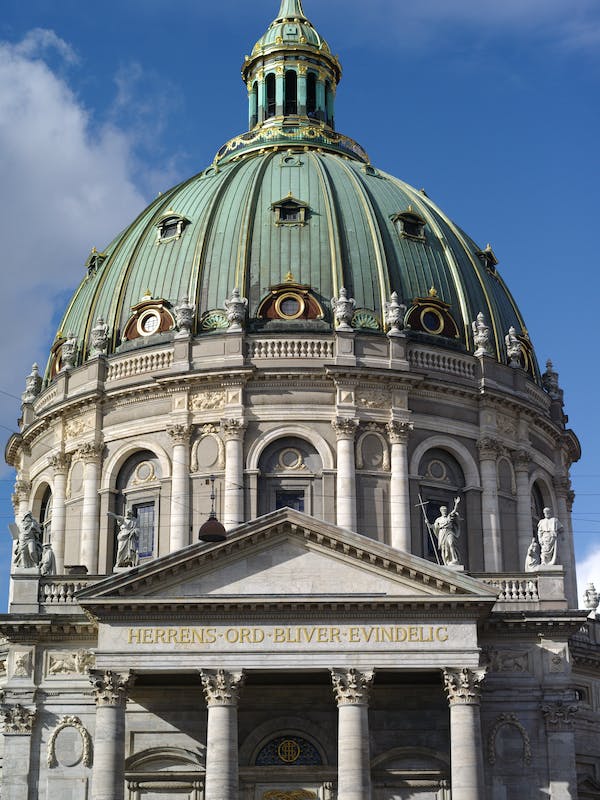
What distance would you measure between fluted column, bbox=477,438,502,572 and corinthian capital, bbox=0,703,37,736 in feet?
59.0

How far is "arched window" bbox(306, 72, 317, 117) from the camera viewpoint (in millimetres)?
71438

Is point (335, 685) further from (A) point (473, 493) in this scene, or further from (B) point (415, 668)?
(A) point (473, 493)

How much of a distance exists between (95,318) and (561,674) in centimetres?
2492

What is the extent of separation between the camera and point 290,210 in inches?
2405

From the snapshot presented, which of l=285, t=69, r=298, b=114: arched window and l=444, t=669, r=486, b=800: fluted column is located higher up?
l=285, t=69, r=298, b=114: arched window

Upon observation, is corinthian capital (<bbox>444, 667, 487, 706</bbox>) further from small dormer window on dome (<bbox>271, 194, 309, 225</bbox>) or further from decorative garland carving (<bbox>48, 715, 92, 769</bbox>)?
small dormer window on dome (<bbox>271, 194, 309, 225</bbox>)

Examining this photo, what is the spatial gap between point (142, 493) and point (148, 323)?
693cm

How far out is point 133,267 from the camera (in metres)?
62.4

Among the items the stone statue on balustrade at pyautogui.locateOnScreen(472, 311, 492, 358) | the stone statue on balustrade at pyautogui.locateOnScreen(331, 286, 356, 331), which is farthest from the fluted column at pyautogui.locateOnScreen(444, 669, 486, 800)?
the stone statue on balustrade at pyautogui.locateOnScreen(472, 311, 492, 358)

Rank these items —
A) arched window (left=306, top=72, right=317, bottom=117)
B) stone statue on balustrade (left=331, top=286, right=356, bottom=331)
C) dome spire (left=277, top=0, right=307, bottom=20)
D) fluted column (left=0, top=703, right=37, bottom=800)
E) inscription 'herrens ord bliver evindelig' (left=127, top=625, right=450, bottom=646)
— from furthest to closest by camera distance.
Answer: dome spire (left=277, top=0, right=307, bottom=20) → arched window (left=306, top=72, right=317, bottom=117) → stone statue on balustrade (left=331, top=286, right=356, bottom=331) → fluted column (left=0, top=703, right=37, bottom=800) → inscription 'herrens ord bliver evindelig' (left=127, top=625, right=450, bottom=646)

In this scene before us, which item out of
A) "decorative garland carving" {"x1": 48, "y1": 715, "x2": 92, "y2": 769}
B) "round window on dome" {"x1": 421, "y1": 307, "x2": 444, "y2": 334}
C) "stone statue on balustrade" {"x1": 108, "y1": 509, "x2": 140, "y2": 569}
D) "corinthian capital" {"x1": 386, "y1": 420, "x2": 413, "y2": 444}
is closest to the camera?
"decorative garland carving" {"x1": 48, "y1": 715, "x2": 92, "y2": 769}

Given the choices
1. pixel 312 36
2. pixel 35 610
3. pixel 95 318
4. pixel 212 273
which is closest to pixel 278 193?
pixel 212 273

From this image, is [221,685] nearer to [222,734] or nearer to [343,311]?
[222,734]

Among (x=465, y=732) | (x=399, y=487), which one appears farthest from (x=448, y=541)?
(x=399, y=487)
